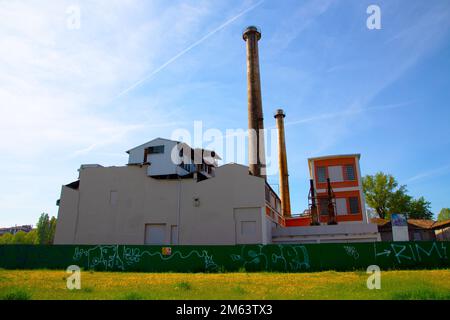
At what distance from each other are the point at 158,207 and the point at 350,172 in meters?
23.7

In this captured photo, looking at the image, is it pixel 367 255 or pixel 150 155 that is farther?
pixel 150 155

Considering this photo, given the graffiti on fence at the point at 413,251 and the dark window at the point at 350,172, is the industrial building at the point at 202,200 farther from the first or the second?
the graffiti on fence at the point at 413,251

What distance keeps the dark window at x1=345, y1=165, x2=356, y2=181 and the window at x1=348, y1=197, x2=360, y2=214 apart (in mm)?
2489

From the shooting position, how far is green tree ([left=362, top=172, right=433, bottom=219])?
182 feet

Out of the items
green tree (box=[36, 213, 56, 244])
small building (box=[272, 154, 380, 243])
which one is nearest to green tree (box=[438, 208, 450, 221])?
small building (box=[272, 154, 380, 243])

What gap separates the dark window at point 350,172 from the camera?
3816cm

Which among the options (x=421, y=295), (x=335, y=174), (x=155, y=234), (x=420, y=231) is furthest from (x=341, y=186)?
(x=421, y=295)

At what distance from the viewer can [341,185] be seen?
3812 centimetres

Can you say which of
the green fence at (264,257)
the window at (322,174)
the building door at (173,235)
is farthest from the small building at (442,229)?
the building door at (173,235)

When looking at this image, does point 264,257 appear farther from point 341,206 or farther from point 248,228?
point 341,206
